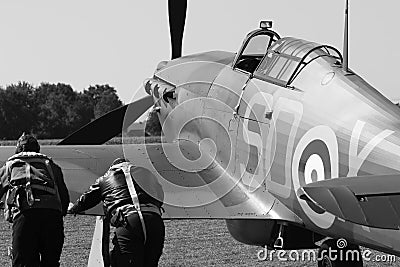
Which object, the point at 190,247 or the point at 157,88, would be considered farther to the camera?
the point at 157,88

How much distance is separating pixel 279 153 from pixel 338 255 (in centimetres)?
165

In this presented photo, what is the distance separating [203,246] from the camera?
34.0 feet

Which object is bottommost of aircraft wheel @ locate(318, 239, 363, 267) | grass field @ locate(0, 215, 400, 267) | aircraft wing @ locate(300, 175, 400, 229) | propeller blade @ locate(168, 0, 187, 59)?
grass field @ locate(0, 215, 400, 267)

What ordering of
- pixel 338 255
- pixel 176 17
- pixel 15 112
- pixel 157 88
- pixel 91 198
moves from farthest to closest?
pixel 15 112
pixel 176 17
pixel 157 88
pixel 338 255
pixel 91 198

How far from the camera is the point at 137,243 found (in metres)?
6.30

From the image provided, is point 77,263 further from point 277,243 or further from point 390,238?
point 390,238

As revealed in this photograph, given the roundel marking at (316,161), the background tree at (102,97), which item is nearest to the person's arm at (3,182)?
the roundel marking at (316,161)

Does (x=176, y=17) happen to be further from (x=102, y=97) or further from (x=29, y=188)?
(x=102, y=97)

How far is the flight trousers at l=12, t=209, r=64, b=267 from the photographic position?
6.61 meters

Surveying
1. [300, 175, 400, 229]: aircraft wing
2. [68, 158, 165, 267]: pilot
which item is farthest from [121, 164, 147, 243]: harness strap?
[300, 175, 400, 229]: aircraft wing

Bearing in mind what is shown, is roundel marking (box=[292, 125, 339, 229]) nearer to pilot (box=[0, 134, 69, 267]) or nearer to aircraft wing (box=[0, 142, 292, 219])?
aircraft wing (box=[0, 142, 292, 219])

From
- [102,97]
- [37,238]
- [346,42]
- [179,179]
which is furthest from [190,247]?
[102,97]

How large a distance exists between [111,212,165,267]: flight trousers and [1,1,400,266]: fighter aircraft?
4.00 ft

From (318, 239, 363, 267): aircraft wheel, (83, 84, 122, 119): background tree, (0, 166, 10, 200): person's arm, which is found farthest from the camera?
(83, 84, 122, 119): background tree
